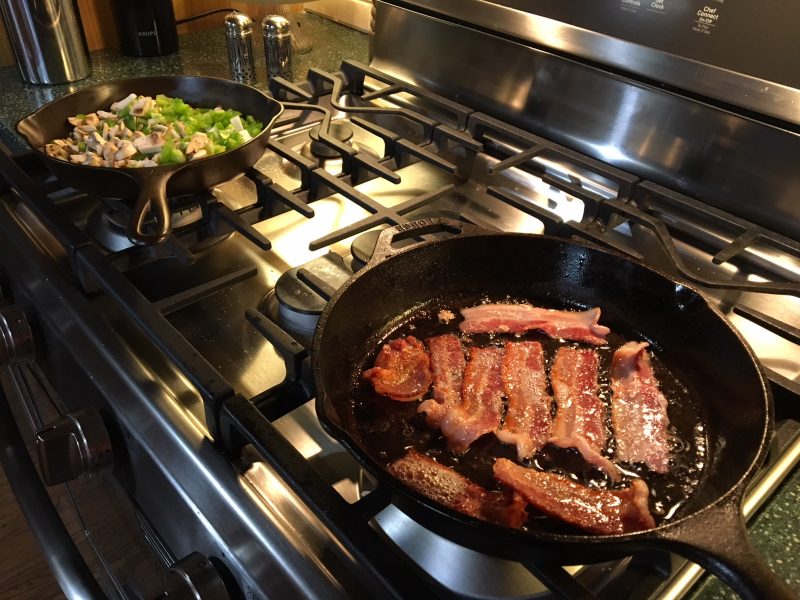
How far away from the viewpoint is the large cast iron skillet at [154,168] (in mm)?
782

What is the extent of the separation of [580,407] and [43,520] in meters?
0.60

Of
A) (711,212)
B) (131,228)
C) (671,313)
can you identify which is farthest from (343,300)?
(711,212)

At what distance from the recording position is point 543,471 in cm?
62

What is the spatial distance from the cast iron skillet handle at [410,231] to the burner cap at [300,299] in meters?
0.08

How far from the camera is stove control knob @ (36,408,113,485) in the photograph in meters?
0.67

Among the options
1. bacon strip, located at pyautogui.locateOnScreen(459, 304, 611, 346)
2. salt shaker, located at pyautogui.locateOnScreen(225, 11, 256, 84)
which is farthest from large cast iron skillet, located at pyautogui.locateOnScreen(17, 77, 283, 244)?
bacon strip, located at pyautogui.locateOnScreen(459, 304, 611, 346)

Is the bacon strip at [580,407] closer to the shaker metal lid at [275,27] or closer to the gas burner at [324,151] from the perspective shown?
the gas burner at [324,151]

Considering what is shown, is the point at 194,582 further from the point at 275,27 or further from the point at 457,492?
the point at 275,27

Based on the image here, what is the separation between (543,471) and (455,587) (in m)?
0.15

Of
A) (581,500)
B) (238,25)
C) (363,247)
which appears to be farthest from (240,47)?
(581,500)

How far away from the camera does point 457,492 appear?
0.58 m

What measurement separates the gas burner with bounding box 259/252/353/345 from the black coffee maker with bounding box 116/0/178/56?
0.94 m

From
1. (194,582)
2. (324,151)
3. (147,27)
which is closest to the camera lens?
(194,582)

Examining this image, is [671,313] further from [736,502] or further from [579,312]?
[736,502]
